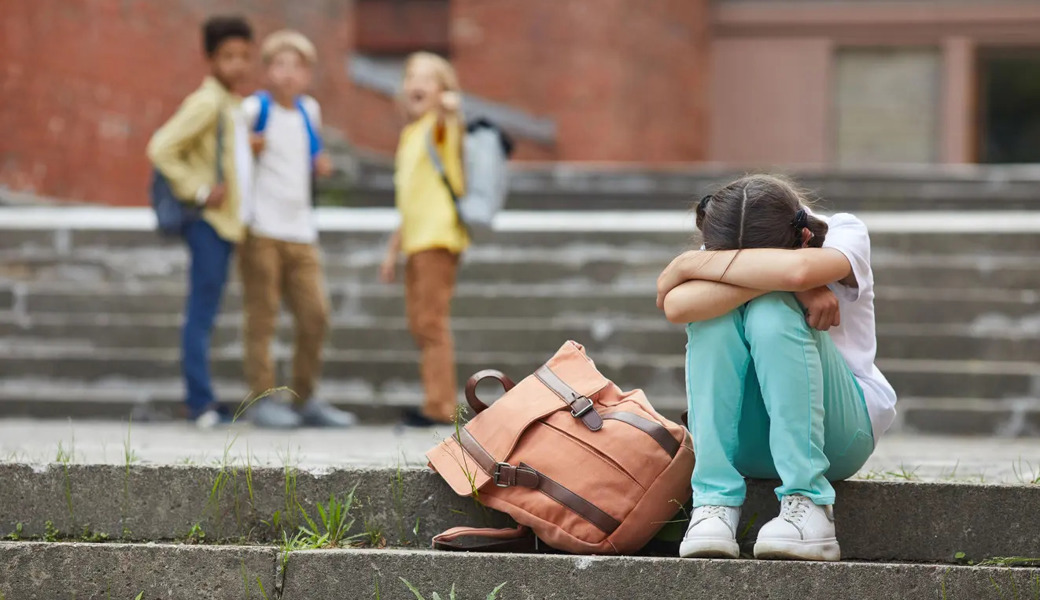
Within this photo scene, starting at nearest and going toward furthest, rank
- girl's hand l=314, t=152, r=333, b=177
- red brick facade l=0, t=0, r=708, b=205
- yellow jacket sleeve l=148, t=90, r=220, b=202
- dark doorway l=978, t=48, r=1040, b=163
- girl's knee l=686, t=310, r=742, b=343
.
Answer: girl's knee l=686, t=310, r=742, b=343
yellow jacket sleeve l=148, t=90, r=220, b=202
girl's hand l=314, t=152, r=333, b=177
red brick facade l=0, t=0, r=708, b=205
dark doorway l=978, t=48, r=1040, b=163

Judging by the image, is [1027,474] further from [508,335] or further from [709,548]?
[508,335]

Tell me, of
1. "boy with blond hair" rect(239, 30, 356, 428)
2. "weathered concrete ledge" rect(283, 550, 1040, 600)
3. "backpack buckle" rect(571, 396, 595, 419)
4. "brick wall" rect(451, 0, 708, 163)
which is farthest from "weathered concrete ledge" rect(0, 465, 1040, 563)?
"brick wall" rect(451, 0, 708, 163)

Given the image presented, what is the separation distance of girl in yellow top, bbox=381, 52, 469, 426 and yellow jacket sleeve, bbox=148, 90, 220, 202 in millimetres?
900

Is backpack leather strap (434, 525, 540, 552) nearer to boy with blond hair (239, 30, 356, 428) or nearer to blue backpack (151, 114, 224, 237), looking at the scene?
boy with blond hair (239, 30, 356, 428)

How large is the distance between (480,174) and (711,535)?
2988 millimetres

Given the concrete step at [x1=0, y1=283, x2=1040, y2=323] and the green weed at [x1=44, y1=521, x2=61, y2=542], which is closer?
the green weed at [x1=44, y1=521, x2=61, y2=542]

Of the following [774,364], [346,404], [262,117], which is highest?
[262,117]

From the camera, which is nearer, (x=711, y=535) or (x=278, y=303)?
(x=711, y=535)

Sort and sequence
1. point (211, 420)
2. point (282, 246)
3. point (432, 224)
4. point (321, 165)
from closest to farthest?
1. point (432, 224)
2. point (211, 420)
3. point (282, 246)
4. point (321, 165)

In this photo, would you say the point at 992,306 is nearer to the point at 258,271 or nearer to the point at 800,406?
the point at 258,271

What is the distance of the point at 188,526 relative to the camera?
129 inches

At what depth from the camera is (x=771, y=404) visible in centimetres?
289

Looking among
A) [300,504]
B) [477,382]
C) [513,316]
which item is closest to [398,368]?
[513,316]

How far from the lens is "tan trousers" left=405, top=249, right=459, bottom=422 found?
18.1ft
